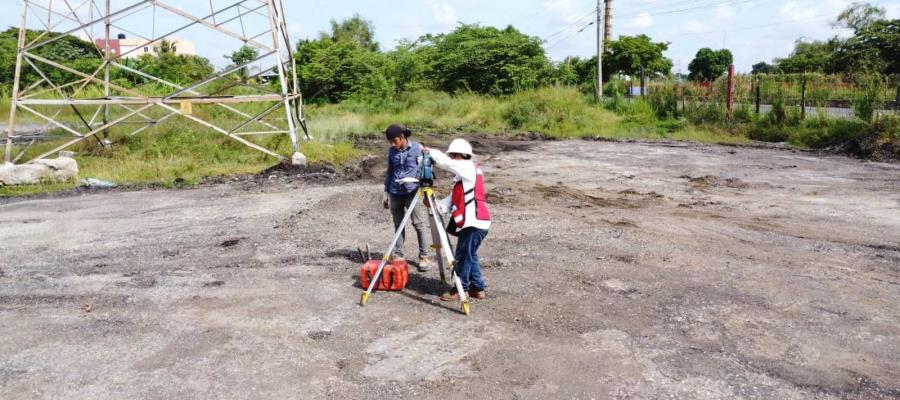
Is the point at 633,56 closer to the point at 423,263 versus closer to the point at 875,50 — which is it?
the point at 875,50

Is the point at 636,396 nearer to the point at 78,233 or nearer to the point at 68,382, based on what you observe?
the point at 68,382

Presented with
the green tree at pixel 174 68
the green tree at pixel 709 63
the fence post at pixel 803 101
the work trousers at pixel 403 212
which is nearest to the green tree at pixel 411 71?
the green tree at pixel 174 68

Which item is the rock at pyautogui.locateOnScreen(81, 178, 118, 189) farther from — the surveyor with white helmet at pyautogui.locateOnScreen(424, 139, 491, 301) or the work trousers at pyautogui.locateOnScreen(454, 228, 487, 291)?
the work trousers at pyautogui.locateOnScreen(454, 228, 487, 291)

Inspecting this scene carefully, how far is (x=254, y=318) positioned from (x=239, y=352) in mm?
757

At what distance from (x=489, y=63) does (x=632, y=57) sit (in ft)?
59.4

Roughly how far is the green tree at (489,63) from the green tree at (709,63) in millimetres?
33619

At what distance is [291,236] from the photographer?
29.0 feet

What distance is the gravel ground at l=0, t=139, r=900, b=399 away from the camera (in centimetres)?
468

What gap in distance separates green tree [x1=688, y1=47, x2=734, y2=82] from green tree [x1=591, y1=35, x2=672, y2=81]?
14.7 meters

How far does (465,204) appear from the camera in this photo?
5.80 meters

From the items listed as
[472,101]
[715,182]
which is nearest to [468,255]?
[715,182]

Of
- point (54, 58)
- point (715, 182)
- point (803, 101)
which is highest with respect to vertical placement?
point (54, 58)

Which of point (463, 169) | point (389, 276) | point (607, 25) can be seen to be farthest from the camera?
point (607, 25)

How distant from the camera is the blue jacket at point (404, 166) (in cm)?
670
